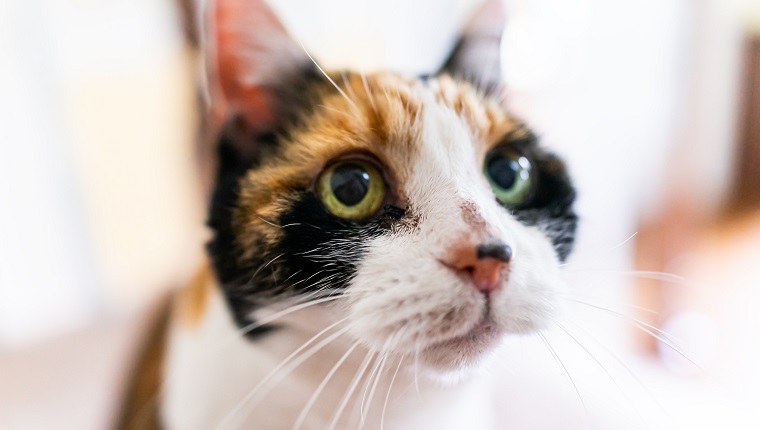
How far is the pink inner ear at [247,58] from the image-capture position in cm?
46

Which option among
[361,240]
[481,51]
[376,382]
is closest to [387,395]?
[376,382]

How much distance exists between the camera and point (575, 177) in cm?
56

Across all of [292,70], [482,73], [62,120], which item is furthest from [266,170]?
[62,120]

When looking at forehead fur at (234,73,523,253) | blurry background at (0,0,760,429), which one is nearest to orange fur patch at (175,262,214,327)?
blurry background at (0,0,760,429)

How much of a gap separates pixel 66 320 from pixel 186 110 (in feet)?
1.05

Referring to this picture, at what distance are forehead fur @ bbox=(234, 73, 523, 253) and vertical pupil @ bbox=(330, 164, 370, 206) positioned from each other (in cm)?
2

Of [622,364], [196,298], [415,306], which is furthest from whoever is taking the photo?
[196,298]

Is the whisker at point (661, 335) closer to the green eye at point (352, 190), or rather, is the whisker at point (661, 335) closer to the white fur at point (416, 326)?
the white fur at point (416, 326)

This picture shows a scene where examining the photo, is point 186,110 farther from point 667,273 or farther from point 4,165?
point 667,273

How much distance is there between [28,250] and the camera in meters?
0.59

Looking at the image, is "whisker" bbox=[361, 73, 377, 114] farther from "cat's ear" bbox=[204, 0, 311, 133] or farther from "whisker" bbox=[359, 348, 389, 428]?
"whisker" bbox=[359, 348, 389, 428]

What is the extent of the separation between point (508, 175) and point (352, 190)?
0.50 ft

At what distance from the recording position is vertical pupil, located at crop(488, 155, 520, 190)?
19.3 inches

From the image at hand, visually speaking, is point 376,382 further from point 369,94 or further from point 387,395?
point 369,94
